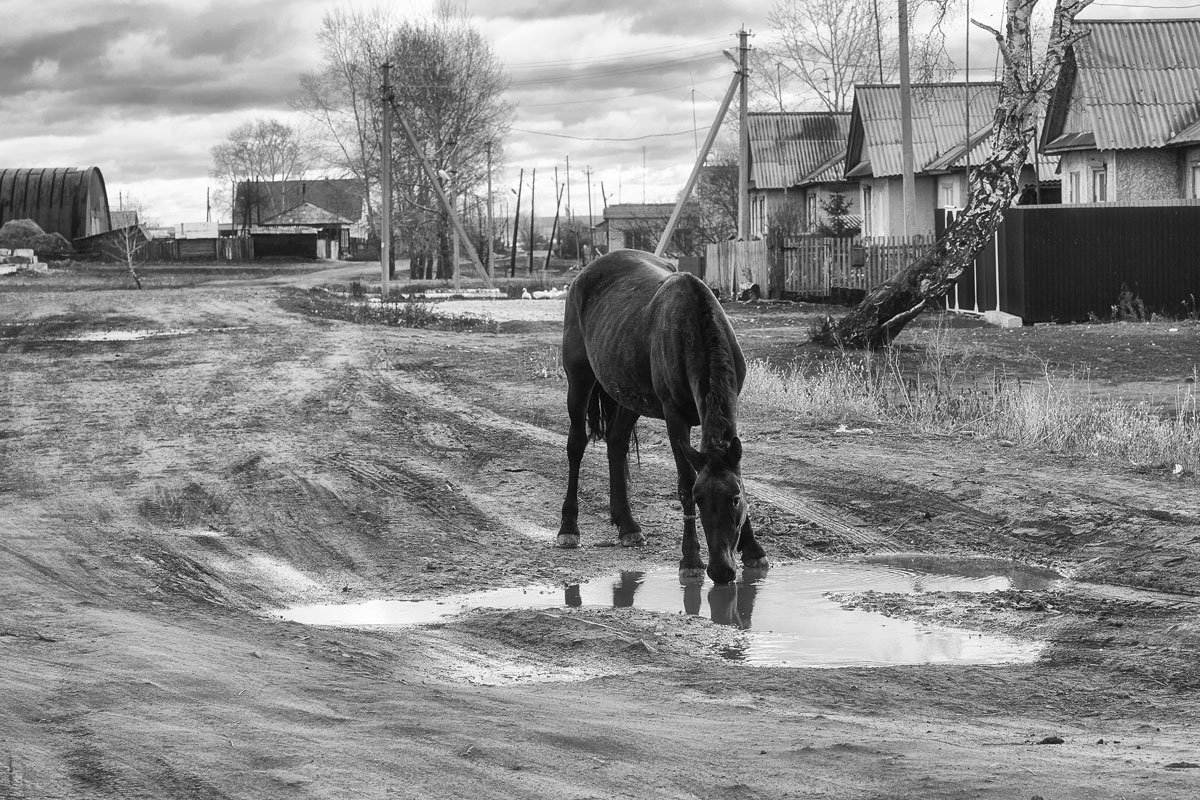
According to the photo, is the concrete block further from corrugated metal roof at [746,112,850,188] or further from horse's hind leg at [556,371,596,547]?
corrugated metal roof at [746,112,850,188]

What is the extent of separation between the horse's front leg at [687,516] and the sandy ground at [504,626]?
0.43 m

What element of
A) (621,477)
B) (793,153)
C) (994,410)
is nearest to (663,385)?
(621,477)

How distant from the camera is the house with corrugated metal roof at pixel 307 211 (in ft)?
329

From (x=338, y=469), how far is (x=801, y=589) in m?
4.75

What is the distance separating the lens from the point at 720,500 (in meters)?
6.88

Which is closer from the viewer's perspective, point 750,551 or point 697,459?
point 697,459

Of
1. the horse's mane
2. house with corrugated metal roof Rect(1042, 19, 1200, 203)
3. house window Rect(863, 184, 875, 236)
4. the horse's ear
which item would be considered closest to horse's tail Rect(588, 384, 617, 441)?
the horse's mane

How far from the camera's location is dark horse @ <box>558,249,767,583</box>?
692 cm

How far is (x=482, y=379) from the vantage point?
17766mm

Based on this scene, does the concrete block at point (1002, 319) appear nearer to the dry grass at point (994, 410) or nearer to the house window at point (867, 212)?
the dry grass at point (994, 410)

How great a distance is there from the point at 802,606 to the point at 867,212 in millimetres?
42467

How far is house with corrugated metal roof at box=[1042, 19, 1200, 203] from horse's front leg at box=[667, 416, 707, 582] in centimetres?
2624

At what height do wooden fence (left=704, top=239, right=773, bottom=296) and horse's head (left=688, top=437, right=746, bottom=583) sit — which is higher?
wooden fence (left=704, top=239, right=773, bottom=296)

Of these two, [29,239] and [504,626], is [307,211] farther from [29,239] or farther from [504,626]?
[504,626]
